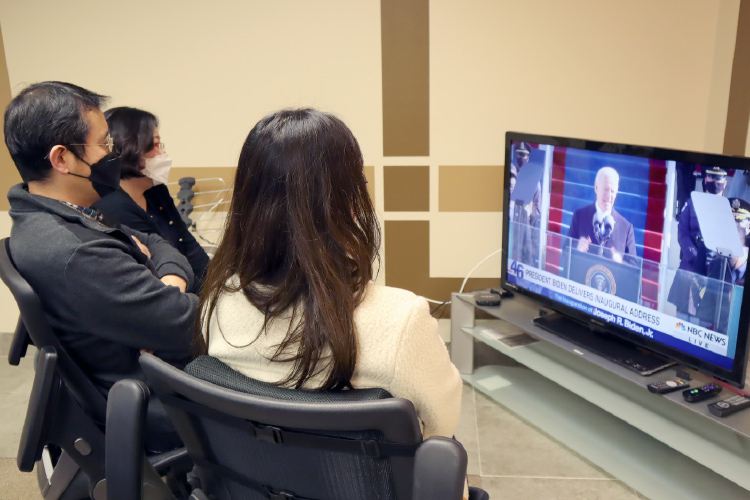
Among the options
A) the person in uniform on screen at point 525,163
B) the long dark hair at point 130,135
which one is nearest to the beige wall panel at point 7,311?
the long dark hair at point 130,135

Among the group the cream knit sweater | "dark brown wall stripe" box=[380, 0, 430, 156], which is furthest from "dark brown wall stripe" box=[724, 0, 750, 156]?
the cream knit sweater

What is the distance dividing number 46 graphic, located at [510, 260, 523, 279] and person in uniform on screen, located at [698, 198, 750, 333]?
2.89 feet

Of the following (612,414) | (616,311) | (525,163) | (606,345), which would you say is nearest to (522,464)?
(612,414)

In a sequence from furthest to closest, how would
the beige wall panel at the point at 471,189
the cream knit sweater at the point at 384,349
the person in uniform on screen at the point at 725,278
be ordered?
the beige wall panel at the point at 471,189, the person in uniform on screen at the point at 725,278, the cream knit sweater at the point at 384,349

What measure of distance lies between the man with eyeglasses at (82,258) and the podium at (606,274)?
5.17ft

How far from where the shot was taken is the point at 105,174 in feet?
5.88

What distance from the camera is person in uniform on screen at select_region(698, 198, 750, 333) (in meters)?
1.96

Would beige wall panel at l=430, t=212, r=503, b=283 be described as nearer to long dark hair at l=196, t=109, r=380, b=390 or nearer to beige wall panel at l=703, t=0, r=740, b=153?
beige wall panel at l=703, t=0, r=740, b=153

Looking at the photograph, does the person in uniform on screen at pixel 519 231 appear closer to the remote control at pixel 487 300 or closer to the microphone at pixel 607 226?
the remote control at pixel 487 300

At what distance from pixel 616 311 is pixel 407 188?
119 cm

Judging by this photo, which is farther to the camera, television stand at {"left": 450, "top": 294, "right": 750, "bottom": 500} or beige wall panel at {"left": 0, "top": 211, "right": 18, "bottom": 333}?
beige wall panel at {"left": 0, "top": 211, "right": 18, "bottom": 333}

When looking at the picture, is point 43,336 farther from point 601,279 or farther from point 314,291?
point 601,279

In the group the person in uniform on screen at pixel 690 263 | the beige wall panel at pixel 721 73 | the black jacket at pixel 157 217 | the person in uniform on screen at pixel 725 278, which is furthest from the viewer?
the beige wall panel at pixel 721 73

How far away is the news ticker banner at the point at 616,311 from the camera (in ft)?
7.11
